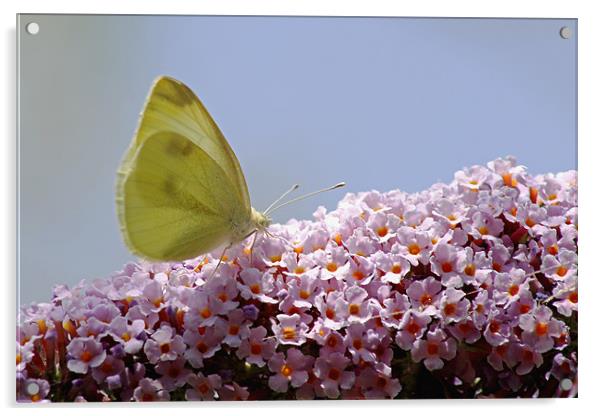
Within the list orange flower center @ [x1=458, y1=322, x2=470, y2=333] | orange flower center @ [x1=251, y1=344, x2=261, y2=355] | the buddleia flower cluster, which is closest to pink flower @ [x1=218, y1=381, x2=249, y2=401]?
the buddleia flower cluster

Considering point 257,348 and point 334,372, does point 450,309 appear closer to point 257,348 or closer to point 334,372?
point 334,372

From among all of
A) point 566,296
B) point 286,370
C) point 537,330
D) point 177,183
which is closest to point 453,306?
point 537,330

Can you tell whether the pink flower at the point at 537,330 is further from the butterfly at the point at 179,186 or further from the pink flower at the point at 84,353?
the pink flower at the point at 84,353

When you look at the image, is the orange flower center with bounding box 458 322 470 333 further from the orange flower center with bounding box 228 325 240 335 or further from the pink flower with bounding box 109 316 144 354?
the pink flower with bounding box 109 316 144 354

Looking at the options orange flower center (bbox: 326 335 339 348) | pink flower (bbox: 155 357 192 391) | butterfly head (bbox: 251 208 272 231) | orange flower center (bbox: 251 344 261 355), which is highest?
butterfly head (bbox: 251 208 272 231)

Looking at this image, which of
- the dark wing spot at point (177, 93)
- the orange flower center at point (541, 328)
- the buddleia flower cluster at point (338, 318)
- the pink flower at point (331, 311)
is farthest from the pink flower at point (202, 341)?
the orange flower center at point (541, 328)
